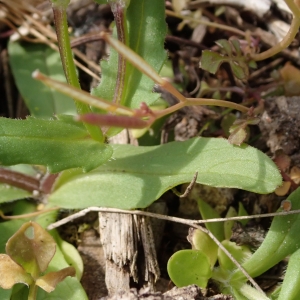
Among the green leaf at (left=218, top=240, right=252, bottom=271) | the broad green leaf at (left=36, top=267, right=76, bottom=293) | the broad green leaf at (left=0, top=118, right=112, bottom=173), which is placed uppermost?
the broad green leaf at (left=0, top=118, right=112, bottom=173)

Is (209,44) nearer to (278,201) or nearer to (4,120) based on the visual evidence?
(278,201)

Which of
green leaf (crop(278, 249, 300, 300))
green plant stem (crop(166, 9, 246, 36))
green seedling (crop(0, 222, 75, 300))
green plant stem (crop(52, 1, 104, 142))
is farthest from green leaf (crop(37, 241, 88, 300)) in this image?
green plant stem (crop(166, 9, 246, 36))

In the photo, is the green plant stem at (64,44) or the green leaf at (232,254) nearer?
the green plant stem at (64,44)

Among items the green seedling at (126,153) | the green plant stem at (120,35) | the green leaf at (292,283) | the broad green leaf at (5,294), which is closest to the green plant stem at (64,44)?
the green seedling at (126,153)

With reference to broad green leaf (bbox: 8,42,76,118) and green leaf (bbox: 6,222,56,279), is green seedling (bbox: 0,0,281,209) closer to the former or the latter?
green leaf (bbox: 6,222,56,279)

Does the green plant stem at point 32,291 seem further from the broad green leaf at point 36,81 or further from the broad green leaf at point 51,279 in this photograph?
the broad green leaf at point 36,81

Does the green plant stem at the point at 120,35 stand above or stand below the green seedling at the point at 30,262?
above

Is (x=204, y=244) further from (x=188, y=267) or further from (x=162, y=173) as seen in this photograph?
(x=162, y=173)
